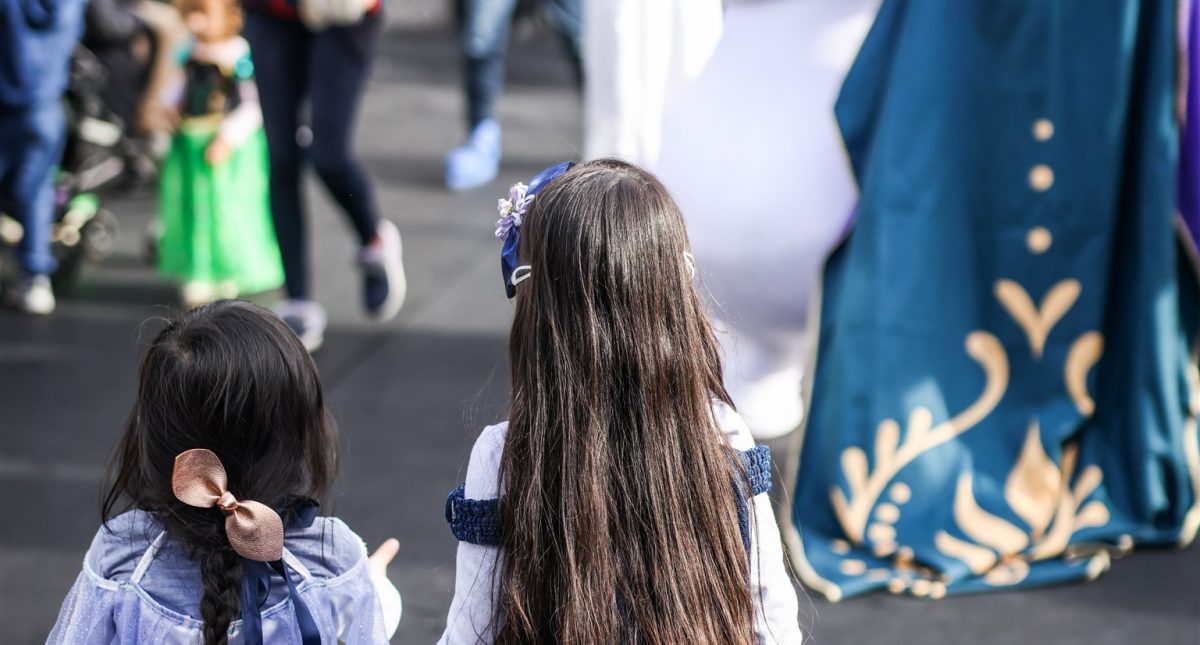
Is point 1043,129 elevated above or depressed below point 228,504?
above

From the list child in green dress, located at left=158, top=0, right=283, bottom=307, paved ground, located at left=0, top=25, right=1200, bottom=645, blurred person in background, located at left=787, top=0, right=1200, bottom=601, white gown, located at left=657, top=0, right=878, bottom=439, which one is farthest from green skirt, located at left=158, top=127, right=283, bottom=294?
blurred person in background, located at left=787, top=0, right=1200, bottom=601

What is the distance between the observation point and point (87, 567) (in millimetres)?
1518

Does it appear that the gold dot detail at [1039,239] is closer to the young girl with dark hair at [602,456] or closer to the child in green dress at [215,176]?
the young girl with dark hair at [602,456]

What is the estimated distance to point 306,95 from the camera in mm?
3479

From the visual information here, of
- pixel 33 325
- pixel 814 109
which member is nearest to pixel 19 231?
pixel 33 325

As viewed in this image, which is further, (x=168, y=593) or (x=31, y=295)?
(x=31, y=295)

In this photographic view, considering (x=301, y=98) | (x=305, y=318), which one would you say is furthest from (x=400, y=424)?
(x=301, y=98)

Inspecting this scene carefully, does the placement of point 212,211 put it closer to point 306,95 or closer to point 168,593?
point 306,95

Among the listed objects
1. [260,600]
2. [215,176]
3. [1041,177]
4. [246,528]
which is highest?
[215,176]

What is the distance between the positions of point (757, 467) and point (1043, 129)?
126cm

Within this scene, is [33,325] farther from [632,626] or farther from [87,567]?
[632,626]

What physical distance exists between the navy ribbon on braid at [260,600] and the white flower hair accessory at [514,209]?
0.42 m

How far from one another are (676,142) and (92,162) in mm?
2677

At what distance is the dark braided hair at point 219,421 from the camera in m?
1.47
